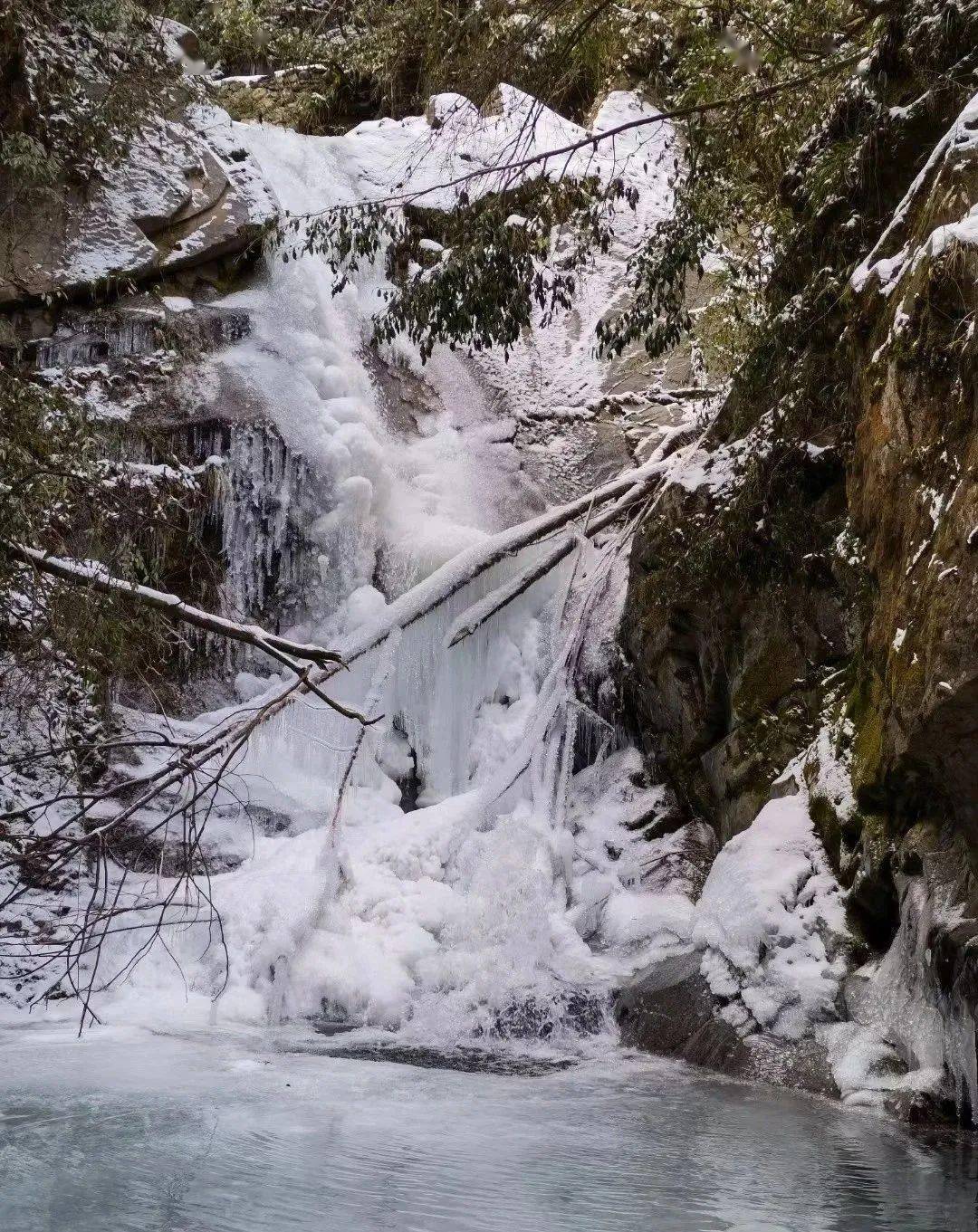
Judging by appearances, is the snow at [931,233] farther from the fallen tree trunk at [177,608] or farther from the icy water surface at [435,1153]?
the icy water surface at [435,1153]

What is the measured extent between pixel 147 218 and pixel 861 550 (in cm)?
812

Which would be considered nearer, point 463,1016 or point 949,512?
point 949,512

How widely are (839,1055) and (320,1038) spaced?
2523mm

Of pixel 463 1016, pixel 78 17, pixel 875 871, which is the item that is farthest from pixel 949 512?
pixel 78 17

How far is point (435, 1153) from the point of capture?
13.0 ft

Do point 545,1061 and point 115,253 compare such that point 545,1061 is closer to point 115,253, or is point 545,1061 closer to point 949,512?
point 949,512

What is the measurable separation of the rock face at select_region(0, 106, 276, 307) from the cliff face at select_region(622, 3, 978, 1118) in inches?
222

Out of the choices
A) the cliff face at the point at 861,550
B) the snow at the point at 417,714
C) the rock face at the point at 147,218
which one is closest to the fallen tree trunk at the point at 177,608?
the snow at the point at 417,714

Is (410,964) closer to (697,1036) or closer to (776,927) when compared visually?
(697,1036)

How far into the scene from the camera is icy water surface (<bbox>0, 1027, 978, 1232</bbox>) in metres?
3.22

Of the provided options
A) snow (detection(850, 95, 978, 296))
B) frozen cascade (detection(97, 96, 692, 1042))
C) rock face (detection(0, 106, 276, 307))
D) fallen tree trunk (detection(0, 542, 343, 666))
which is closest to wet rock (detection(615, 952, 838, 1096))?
frozen cascade (detection(97, 96, 692, 1042))

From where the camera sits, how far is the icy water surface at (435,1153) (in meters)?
3.22

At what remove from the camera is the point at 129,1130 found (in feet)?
13.5

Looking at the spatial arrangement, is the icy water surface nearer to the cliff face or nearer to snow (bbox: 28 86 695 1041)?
the cliff face
